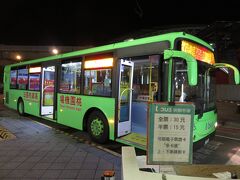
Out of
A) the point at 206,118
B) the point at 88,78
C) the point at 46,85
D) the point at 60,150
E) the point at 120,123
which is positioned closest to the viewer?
the point at 206,118

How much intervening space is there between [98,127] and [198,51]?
3610 millimetres

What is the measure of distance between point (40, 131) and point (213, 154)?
237 inches

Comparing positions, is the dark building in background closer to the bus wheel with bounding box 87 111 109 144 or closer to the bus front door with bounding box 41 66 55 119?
the bus front door with bounding box 41 66 55 119

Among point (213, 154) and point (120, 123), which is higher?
point (120, 123)

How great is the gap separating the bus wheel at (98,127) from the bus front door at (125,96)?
0.49 m

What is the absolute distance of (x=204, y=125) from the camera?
5840 mm

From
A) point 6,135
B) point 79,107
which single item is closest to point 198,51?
point 79,107

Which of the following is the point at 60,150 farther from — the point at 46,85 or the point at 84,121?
the point at 46,85

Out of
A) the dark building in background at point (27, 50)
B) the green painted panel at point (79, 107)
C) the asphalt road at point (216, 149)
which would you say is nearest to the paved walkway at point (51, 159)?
the asphalt road at point (216, 149)

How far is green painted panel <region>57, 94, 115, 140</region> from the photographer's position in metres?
6.89

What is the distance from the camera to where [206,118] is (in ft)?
19.5

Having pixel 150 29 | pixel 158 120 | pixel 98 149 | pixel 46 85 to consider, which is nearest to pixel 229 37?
pixel 150 29

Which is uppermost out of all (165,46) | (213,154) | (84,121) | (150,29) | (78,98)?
(150,29)

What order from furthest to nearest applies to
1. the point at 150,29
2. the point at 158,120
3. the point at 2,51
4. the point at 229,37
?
the point at 2,51, the point at 150,29, the point at 229,37, the point at 158,120
